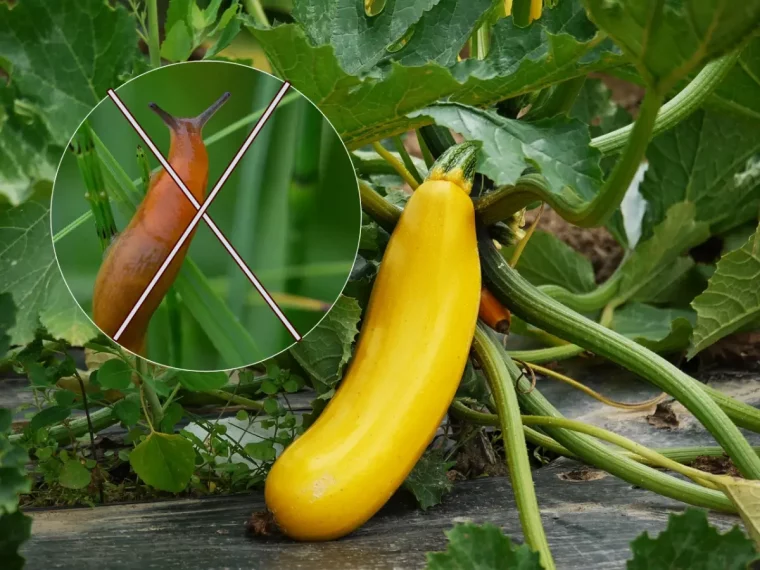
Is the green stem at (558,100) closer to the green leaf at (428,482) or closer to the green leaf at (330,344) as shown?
the green leaf at (330,344)

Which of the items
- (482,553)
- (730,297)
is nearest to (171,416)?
(482,553)

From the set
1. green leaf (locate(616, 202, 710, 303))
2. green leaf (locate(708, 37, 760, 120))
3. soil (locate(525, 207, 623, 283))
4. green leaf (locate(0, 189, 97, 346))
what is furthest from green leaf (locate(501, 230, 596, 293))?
green leaf (locate(0, 189, 97, 346))

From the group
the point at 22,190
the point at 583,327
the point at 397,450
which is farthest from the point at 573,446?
the point at 22,190

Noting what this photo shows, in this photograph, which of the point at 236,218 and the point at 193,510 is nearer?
the point at 236,218

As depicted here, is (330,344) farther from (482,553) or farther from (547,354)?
(547,354)

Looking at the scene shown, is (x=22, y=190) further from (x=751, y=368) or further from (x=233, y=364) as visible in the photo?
(x=751, y=368)

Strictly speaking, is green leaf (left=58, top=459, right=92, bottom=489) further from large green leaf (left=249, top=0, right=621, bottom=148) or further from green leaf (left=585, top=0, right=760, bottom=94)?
green leaf (left=585, top=0, right=760, bottom=94)
